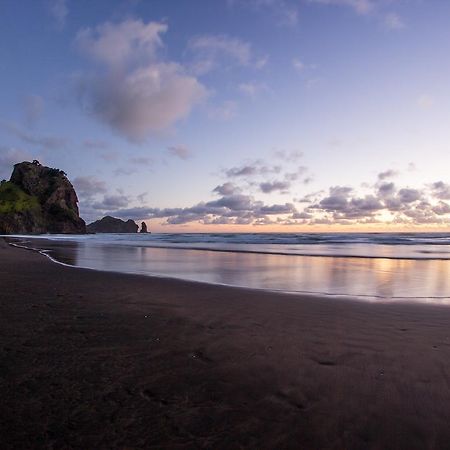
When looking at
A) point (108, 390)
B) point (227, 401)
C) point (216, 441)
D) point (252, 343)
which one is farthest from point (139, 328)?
point (216, 441)

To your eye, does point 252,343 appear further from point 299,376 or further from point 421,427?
point 421,427

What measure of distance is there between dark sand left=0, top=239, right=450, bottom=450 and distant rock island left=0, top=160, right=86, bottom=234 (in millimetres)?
134401

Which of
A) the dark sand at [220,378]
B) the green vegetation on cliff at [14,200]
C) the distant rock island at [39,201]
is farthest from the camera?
the distant rock island at [39,201]

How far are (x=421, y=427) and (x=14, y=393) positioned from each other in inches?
157

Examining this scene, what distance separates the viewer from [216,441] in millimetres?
2984

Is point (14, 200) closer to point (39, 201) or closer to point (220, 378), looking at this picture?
point (39, 201)

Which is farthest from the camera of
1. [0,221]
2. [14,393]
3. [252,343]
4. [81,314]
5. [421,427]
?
[0,221]

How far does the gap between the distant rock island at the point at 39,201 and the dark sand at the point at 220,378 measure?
134 m

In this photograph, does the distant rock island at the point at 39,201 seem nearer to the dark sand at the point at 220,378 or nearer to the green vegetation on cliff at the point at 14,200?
the green vegetation on cliff at the point at 14,200

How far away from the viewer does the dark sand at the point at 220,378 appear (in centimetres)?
309

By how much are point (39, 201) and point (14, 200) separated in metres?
10.6

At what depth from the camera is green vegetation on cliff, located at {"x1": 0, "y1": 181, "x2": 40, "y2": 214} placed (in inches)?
4940

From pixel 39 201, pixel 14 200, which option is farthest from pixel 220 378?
pixel 39 201

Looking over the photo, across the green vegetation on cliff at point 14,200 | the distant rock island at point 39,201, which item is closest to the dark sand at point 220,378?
the distant rock island at point 39,201
